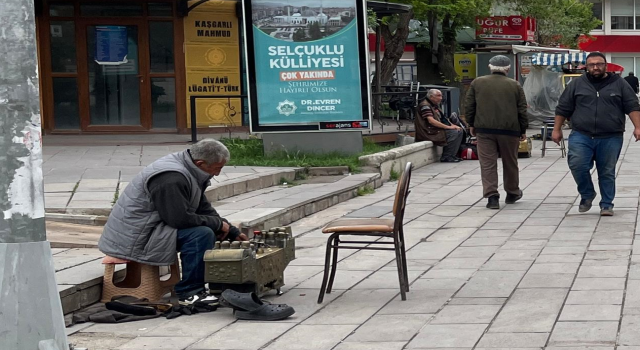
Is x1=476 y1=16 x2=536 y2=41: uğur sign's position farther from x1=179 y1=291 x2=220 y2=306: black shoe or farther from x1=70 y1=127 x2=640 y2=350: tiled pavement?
x1=179 y1=291 x2=220 y2=306: black shoe

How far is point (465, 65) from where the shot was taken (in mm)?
32812

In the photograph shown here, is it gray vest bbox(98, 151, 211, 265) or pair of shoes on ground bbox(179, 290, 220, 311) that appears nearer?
pair of shoes on ground bbox(179, 290, 220, 311)

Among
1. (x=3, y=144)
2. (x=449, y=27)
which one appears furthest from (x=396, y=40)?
(x=3, y=144)

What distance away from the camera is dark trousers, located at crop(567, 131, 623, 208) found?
10.3 m

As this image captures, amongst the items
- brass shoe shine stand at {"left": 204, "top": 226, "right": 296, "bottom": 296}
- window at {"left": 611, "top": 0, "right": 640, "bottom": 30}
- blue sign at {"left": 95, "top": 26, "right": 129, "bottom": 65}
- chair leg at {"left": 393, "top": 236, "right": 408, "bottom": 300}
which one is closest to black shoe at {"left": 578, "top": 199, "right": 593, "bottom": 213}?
chair leg at {"left": 393, "top": 236, "right": 408, "bottom": 300}

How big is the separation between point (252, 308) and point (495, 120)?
555cm

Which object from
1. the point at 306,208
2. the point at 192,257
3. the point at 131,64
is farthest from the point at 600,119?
the point at 131,64

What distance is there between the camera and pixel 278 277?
7.21 m

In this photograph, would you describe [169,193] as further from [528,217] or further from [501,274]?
[528,217]

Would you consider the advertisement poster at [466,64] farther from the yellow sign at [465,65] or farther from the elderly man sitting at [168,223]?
the elderly man sitting at [168,223]

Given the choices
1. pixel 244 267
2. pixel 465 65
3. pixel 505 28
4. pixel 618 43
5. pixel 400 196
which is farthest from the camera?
pixel 618 43

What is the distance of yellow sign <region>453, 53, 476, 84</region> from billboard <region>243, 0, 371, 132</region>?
60.6 feet

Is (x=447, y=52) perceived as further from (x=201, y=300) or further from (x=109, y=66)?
(x=201, y=300)

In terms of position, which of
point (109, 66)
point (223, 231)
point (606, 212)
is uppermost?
point (109, 66)
